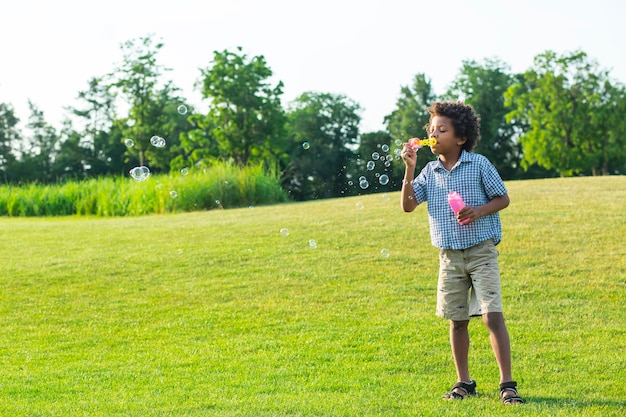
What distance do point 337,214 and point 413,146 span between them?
9.86 metres

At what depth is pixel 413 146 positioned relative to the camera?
4602 mm

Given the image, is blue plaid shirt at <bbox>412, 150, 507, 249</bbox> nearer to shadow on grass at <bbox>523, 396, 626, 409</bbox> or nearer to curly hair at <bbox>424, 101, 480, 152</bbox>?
curly hair at <bbox>424, 101, 480, 152</bbox>

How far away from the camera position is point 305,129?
4806 centimetres

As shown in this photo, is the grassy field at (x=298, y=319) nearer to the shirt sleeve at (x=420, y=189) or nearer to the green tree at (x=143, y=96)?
the shirt sleeve at (x=420, y=189)

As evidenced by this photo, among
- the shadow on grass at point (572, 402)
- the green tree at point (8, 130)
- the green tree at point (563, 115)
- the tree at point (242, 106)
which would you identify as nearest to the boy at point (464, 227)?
the shadow on grass at point (572, 402)

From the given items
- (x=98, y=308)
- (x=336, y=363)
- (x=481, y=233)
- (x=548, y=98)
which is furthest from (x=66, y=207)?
(x=548, y=98)

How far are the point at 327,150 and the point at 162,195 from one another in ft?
58.8

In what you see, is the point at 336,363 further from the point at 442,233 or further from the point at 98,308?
the point at 98,308

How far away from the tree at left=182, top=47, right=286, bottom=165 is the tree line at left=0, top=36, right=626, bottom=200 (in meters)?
0.05

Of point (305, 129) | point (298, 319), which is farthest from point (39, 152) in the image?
point (298, 319)

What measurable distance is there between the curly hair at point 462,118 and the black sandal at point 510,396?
1.37 metres

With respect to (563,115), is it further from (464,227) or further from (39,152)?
(464,227)

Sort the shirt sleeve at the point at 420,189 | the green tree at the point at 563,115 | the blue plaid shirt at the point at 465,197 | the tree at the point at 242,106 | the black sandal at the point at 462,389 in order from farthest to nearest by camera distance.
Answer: the green tree at the point at 563,115 < the tree at the point at 242,106 < the shirt sleeve at the point at 420,189 < the black sandal at the point at 462,389 < the blue plaid shirt at the point at 465,197

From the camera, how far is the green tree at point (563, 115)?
1863 inches
